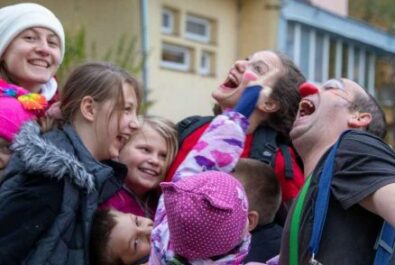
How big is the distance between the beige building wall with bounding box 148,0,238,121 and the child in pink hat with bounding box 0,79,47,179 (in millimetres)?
8765

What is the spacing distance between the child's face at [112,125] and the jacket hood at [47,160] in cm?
25

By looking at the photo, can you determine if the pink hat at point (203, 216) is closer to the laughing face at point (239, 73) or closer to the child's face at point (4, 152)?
the child's face at point (4, 152)

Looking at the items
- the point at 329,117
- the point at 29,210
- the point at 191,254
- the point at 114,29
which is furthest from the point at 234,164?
Result: the point at 114,29

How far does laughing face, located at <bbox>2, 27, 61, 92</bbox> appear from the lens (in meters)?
3.45

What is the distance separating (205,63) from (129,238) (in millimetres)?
11259

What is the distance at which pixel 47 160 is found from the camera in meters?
2.85

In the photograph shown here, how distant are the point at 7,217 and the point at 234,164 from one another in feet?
3.06

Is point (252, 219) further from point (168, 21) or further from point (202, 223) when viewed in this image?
point (168, 21)

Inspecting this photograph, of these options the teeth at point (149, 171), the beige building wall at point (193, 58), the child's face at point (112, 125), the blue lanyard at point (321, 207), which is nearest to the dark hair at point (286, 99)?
the teeth at point (149, 171)

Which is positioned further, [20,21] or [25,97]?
[20,21]

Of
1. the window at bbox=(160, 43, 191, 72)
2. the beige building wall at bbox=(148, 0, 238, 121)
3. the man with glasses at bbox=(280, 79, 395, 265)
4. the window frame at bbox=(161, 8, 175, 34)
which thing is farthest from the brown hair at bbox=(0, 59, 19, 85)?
the window frame at bbox=(161, 8, 175, 34)

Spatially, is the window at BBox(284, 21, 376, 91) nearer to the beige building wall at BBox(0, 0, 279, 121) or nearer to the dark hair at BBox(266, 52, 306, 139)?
the beige building wall at BBox(0, 0, 279, 121)

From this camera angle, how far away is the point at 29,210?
2812 mm

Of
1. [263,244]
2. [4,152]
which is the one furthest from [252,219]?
[4,152]
